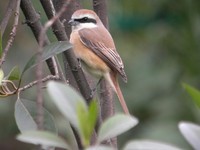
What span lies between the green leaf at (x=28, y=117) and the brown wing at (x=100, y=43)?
155 cm

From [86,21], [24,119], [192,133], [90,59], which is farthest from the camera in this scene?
[86,21]

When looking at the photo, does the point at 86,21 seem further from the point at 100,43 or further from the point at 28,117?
the point at 28,117

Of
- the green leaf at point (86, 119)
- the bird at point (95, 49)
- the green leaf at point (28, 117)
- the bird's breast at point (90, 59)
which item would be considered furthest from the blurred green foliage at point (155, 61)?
the green leaf at point (86, 119)

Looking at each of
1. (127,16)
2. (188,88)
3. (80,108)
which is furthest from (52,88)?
(127,16)

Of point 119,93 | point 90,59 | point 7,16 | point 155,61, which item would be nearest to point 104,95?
point 119,93

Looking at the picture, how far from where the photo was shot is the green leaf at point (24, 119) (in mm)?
2020

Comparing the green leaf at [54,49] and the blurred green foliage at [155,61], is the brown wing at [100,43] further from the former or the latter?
the green leaf at [54,49]

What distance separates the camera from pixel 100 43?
384 cm

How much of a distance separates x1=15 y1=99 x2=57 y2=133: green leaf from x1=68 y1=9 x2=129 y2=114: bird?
1304 millimetres

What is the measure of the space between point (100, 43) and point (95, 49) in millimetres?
70

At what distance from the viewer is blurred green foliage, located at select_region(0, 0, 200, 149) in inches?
180

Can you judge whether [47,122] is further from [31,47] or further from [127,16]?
[31,47]

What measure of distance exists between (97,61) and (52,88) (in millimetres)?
2326

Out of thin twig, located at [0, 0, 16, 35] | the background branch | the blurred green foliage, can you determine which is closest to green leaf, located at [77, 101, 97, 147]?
thin twig, located at [0, 0, 16, 35]
